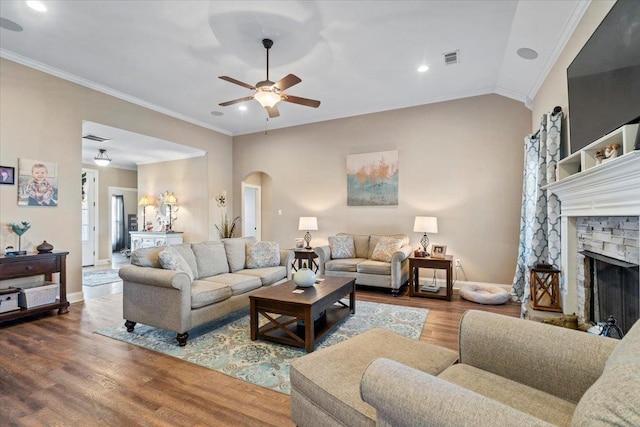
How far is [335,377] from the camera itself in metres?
1.44

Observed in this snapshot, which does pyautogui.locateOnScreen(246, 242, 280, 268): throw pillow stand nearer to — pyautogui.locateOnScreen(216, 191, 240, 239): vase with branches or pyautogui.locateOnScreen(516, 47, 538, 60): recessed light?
pyautogui.locateOnScreen(216, 191, 240, 239): vase with branches

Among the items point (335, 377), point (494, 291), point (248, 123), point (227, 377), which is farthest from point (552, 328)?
point (248, 123)

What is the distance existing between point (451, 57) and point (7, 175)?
5.75 meters

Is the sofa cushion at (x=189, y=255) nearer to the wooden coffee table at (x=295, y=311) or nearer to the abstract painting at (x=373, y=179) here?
the wooden coffee table at (x=295, y=311)

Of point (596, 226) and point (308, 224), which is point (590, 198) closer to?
point (596, 226)

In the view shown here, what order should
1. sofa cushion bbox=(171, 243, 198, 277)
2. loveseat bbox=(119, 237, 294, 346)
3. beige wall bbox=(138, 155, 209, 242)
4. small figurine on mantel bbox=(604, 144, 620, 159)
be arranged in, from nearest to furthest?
small figurine on mantel bbox=(604, 144, 620, 159) < loveseat bbox=(119, 237, 294, 346) < sofa cushion bbox=(171, 243, 198, 277) < beige wall bbox=(138, 155, 209, 242)

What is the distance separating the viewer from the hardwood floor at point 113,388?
185cm

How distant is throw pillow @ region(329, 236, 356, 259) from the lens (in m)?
5.29

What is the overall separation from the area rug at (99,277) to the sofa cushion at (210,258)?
10.3ft

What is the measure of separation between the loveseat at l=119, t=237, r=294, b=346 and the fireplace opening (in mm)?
3278

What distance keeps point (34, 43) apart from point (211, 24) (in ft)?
7.28

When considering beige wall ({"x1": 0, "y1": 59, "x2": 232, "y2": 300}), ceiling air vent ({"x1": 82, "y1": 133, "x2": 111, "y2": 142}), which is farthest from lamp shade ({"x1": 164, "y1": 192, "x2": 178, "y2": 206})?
beige wall ({"x1": 0, "y1": 59, "x2": 232, "y2": 300})

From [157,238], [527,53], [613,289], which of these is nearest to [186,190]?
[157,238]

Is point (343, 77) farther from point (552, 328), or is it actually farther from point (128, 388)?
point (128, 388)
